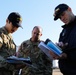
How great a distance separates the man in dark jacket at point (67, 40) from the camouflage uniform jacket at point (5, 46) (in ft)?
3.25

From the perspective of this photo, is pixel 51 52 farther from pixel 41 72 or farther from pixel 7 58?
pixel 41 72

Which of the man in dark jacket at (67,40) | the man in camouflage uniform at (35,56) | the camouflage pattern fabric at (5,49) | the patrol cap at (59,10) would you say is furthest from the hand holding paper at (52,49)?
the man in camouflage uniform at (35,56)

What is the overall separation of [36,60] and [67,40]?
6.22 ft

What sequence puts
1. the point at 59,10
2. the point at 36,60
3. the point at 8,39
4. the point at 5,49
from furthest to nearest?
the point at 36,60, the point at 8,39, the point at 5,49, the point at 59,10

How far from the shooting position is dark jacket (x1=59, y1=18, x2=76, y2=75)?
11.5ft

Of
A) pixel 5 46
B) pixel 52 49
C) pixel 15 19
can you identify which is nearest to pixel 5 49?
pixel 5 46

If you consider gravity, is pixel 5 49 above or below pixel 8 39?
below

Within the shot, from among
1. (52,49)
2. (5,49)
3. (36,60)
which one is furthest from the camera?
(36,60)

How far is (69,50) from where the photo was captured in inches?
140

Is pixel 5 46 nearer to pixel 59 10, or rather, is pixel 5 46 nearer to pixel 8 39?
pixel 8 39

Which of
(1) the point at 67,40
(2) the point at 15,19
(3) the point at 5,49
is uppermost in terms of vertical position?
(2) the point at 15,19

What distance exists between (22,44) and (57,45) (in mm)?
2267

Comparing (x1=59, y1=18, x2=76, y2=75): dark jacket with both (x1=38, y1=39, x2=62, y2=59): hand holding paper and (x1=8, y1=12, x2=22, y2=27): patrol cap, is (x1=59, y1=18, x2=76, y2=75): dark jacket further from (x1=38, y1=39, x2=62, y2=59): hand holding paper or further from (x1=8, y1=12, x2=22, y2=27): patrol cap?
(x1=8, y1=12, x2=22, y2=27): patrol cap

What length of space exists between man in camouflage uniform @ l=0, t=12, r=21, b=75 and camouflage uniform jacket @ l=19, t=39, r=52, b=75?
0.95 m
